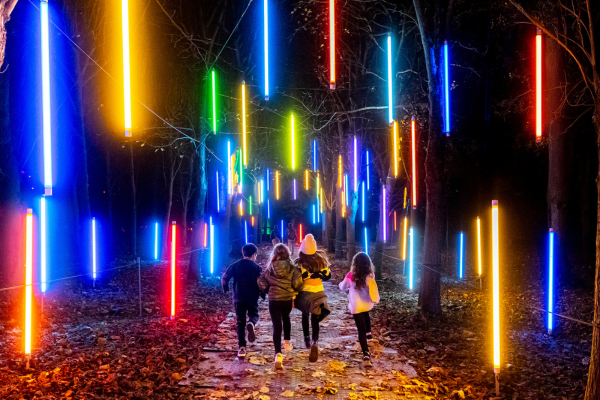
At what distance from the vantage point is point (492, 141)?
2738 centimetres

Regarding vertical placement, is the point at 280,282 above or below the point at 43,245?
below

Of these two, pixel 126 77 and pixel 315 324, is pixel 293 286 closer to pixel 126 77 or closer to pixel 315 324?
pixel 315 324

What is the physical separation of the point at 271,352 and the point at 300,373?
1.37 meters

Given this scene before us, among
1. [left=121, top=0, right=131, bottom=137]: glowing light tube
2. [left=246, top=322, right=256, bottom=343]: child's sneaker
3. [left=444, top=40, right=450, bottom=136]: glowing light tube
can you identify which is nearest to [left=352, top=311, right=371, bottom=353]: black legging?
[left=246, top=322, right=256, bottom=343]: child's sneaker

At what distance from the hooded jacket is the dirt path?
1.11 metres

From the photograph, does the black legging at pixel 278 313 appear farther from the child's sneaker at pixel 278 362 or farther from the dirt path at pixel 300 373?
the dirt path at pixel 300 373

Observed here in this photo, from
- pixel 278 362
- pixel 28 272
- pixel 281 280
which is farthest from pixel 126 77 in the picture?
pixel 278 362

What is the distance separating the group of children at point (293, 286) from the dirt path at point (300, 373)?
347mm

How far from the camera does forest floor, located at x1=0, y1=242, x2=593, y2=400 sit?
615 cm

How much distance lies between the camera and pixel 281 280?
24.5ft

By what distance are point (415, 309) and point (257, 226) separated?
30.4 m

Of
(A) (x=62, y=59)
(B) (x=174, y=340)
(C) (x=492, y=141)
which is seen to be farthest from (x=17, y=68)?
(C) (x=492, y=141)

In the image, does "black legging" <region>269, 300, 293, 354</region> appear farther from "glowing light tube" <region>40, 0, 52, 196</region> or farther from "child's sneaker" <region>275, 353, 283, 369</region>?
"glowing light tube" <region>40, 0, 52, 196</region>

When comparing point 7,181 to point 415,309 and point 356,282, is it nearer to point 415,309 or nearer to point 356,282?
point 356,282
